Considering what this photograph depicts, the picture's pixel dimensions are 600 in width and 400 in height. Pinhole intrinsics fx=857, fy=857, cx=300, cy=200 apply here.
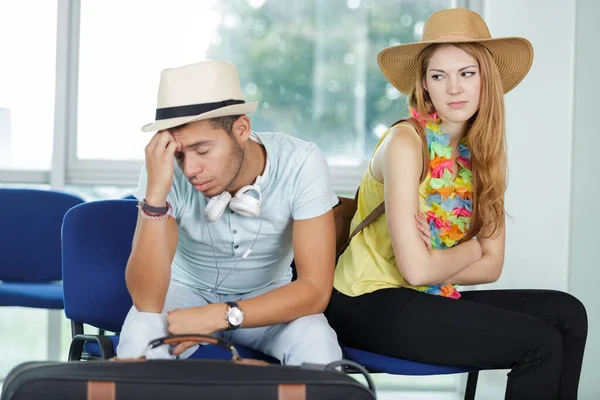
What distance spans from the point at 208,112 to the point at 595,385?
108 inches

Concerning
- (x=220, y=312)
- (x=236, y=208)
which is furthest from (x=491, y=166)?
(x=220, y=312)

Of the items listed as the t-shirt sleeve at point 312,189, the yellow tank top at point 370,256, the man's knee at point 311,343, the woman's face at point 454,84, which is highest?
the woman's face at point 454,84

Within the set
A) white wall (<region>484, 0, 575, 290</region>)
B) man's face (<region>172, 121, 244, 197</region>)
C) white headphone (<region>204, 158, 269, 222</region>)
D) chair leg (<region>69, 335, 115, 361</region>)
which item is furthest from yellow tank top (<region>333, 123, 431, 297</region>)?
white wall (<region>484, 0, 575, 290</region>)

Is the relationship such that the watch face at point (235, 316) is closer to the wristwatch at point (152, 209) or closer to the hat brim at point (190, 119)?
the wristwatch at point (152, 209)

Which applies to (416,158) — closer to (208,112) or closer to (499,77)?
(499,77)

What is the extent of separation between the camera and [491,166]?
255cm

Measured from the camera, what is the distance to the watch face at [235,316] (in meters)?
2.19

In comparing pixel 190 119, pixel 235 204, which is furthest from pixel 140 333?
pixel 190 119

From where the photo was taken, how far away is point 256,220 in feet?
7.97

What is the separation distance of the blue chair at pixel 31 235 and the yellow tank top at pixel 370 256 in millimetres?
1865

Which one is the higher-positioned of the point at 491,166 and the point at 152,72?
the point at 152,72

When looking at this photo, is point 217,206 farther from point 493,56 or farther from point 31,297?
point 31,297

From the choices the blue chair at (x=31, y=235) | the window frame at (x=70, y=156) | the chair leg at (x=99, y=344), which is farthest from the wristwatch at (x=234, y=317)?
the window frame at (x=70, y=156)

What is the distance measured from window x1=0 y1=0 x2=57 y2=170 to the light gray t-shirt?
2252 millimetres
